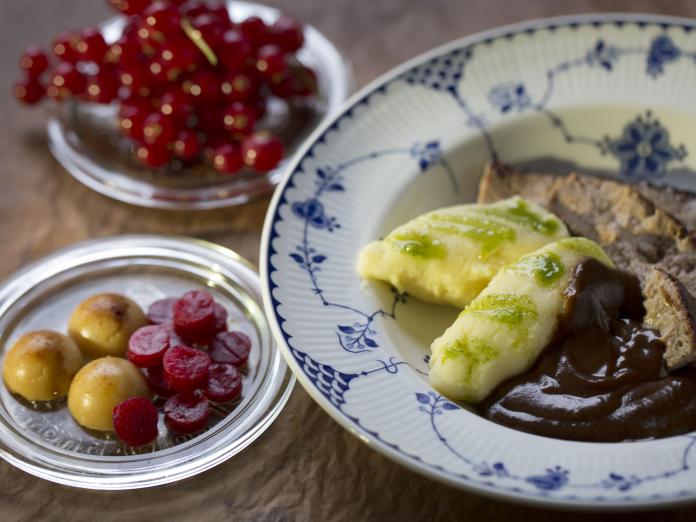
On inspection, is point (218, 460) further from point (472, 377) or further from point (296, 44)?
point (296, 44)

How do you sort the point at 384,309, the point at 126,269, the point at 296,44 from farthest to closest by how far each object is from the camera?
the point at 296,44
the point at 126,269
the point at 384,309

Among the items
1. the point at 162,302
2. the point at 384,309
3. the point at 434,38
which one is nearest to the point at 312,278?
the point at 384,309

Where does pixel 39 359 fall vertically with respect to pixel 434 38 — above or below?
below

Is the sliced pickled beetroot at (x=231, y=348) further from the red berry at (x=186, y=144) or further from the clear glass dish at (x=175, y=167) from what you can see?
the red berry at (x=186, y=144)

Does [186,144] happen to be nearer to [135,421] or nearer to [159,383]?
[159,383]

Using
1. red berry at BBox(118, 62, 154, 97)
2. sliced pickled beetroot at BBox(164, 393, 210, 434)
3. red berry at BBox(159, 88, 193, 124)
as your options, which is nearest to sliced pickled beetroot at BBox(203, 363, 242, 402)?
sliced pickled beetroot at BBox(164, 393, 210, 434)

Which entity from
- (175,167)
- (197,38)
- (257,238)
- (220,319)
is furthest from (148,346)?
(197,38)
